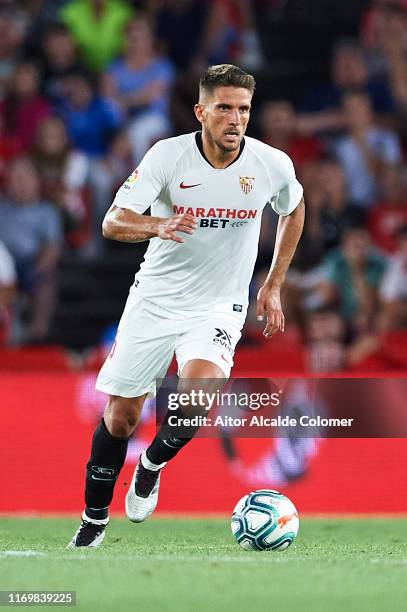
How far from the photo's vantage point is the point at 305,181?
13266mm

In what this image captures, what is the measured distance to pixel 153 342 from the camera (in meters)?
7.26

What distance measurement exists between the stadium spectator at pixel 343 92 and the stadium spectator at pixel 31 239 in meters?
3.00

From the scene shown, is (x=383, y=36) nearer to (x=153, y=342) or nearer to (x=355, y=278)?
(x=355, y=278)

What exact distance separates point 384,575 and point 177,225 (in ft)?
6.29

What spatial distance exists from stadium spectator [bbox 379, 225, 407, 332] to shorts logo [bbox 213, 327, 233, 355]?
198 inches

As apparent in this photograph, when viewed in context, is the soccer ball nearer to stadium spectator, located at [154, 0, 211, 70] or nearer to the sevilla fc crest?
the sevilla fc crest

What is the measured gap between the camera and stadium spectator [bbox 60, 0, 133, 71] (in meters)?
14.3

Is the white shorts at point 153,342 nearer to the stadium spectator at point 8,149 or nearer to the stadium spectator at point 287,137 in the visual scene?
the stadium spectator at point 8,149

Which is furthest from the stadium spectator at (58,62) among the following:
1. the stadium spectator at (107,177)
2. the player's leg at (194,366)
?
the player's leg at (194,366)

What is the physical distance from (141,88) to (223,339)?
7265 millimetres

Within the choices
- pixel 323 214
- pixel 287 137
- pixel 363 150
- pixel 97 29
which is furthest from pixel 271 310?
pixel 97 29

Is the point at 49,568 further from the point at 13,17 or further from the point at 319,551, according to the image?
the point at 13,17

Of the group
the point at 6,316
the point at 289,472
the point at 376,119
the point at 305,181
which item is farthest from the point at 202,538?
the point at 376,119

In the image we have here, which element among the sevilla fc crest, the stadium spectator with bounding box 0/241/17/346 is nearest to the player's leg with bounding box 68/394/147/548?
the sevilla fc crest
